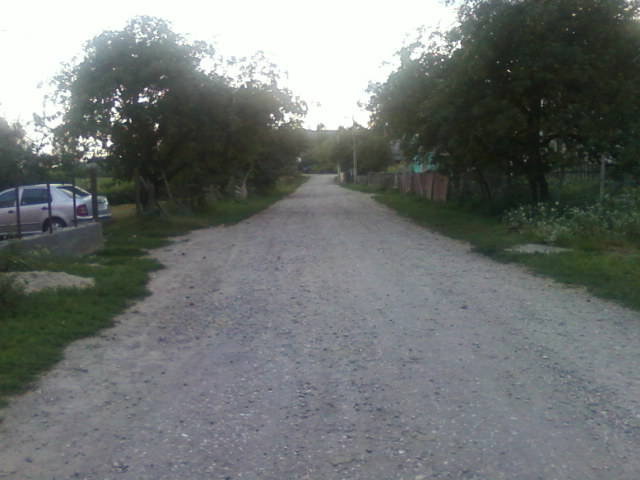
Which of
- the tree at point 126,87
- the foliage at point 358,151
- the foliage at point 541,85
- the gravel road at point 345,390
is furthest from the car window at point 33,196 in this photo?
the foliage at point 358,151

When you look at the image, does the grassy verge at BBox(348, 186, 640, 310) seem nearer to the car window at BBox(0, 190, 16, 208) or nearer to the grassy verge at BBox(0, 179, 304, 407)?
the grassy verge at BBox(0, 179, 304, 407)

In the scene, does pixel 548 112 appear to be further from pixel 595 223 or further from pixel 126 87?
pixel 126 87

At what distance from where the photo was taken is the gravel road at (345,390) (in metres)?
4.43

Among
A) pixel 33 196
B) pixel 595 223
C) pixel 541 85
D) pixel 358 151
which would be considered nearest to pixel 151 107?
pixel 33 196

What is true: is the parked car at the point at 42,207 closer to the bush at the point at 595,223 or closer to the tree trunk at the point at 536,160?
the bush at the point at 595,223

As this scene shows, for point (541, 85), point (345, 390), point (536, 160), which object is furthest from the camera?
point (536, 160)

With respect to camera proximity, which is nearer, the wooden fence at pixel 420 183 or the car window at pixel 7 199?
the car window at pixel 7 199

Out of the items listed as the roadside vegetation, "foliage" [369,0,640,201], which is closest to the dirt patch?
the roadside vegetation

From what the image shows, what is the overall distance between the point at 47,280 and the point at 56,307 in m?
1.53

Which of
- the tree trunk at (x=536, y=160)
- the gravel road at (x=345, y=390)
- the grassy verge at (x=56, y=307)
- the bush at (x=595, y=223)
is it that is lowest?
the gravel road at (x=345, y=390)

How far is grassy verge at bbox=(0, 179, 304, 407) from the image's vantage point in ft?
21.4

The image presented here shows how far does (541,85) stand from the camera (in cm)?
1944

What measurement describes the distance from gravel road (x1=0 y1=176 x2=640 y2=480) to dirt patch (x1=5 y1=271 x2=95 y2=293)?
47.6 inches

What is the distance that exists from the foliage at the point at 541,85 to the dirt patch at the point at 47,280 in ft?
42.1
